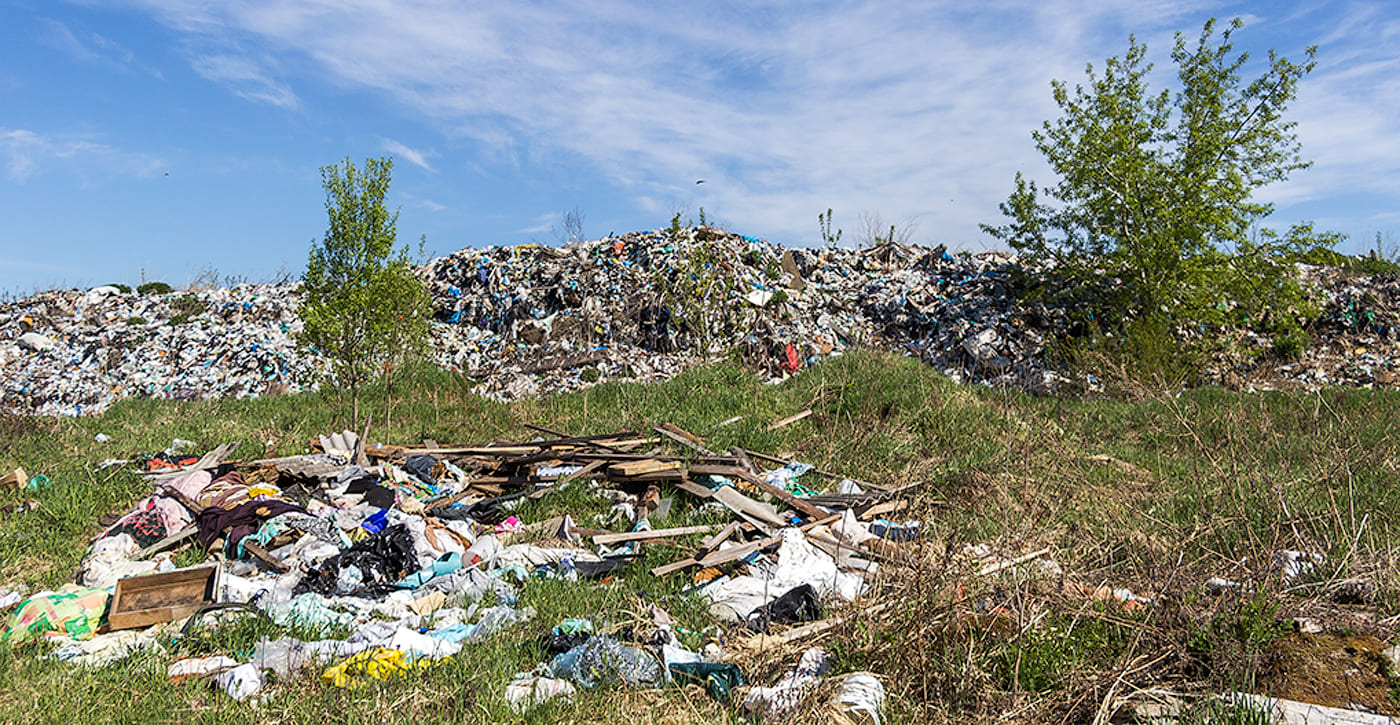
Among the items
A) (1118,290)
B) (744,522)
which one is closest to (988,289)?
(1118,290)

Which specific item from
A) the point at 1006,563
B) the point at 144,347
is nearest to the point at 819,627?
the point at 1006,563

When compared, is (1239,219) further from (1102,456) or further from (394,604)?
(394,604)

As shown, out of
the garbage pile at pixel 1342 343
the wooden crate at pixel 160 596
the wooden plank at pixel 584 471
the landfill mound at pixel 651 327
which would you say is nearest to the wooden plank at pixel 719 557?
the wooden plank at pixel 584 471

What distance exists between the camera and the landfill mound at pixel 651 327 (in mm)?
13766

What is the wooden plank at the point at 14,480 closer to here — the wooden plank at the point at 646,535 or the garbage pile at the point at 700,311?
the wooden plank at the point at 646,535

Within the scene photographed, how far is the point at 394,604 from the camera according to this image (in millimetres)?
4750

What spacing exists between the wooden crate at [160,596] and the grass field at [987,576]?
58 centimetres

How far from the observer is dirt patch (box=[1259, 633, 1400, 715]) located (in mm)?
3041

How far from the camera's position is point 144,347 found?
15727 millimetres

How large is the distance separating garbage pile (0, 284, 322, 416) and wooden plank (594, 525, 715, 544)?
8650 millimetres

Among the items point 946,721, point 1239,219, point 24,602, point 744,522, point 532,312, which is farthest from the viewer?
point 532,312

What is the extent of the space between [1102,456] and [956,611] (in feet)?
17.5

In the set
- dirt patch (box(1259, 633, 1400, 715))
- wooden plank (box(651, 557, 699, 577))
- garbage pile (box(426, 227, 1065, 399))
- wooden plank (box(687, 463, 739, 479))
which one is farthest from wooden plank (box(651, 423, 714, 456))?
dirt patch (box(1259, 633, 1400, 715))

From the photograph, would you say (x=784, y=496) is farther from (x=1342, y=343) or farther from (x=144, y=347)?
(x=144, y=347)
